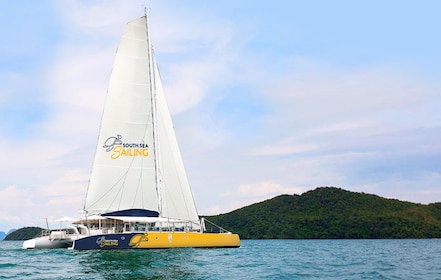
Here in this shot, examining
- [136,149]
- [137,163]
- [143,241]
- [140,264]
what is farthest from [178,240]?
[140,264]

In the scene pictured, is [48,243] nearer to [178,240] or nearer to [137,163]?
[137,163]

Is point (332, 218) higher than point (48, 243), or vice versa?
point (332, 218)

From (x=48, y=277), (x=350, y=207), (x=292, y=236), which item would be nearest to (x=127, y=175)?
(x=48, y=277)

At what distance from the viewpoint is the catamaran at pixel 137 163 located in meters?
42.2

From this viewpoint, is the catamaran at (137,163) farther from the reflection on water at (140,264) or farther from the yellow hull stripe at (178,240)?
the reflection on water at (140,264)

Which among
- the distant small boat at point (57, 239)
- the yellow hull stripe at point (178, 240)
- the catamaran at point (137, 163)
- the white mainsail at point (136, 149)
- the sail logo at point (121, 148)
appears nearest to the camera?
the yellow hull stripe at point (178, 240)

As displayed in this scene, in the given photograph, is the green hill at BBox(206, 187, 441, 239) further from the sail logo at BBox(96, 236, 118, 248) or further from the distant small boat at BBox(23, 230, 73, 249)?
the sail logo at BBox(96, 236, 118, 248)

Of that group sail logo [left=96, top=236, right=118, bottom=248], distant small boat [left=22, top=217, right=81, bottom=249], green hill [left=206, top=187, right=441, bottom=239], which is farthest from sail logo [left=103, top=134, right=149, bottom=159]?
green hill [left=206, top=187, right=441, bottom=239]

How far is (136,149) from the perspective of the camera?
43281mm

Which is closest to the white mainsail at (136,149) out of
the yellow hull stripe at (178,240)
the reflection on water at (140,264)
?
the yellow hull stripe at (178,240)

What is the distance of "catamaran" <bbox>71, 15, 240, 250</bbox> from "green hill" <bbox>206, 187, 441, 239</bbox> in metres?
101

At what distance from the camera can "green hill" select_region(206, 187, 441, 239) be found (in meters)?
139

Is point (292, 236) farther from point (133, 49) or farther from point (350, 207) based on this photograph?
point (133, 49)

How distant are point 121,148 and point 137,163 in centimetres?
183
